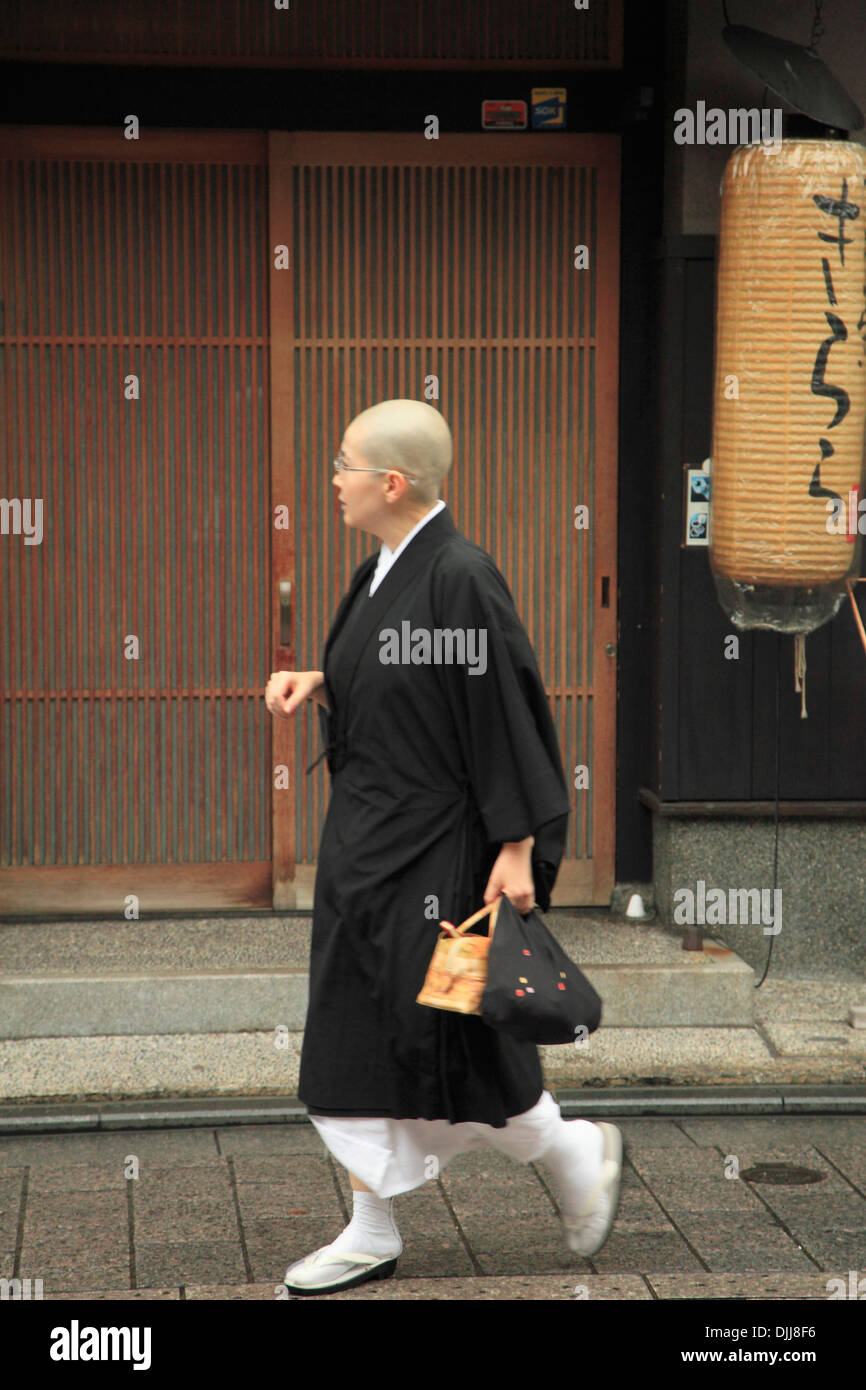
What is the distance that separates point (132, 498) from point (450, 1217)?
3541mm

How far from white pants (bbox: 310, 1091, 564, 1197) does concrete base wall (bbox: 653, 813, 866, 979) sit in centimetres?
295

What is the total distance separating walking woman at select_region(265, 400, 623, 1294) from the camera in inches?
152

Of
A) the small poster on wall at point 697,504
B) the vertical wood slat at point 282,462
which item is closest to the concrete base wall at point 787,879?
the small poster on wall at point 697,504

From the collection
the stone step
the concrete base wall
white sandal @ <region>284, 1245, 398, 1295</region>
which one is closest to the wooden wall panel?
the concrete base wall

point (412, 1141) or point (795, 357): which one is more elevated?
point (795, 357)

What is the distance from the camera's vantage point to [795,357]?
6.08 metres

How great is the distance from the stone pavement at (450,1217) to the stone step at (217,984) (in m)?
0.71

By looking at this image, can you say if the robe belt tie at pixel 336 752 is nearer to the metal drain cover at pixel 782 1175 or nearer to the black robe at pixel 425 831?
the black robe at pixel 425 831

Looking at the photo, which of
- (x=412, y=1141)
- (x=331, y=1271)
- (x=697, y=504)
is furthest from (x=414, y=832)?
(x=697, y=504)

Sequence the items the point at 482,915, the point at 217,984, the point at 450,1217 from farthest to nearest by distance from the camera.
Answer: the point at 217,984 → the point at 450,1217 → the point at 482,915

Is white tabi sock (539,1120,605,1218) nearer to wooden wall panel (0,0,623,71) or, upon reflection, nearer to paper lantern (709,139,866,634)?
paper lantern (709,139,866,634)

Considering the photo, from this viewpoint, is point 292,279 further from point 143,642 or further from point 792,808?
point 792,808

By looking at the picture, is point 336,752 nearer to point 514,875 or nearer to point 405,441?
point 514,875

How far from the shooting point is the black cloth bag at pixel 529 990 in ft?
12.0
